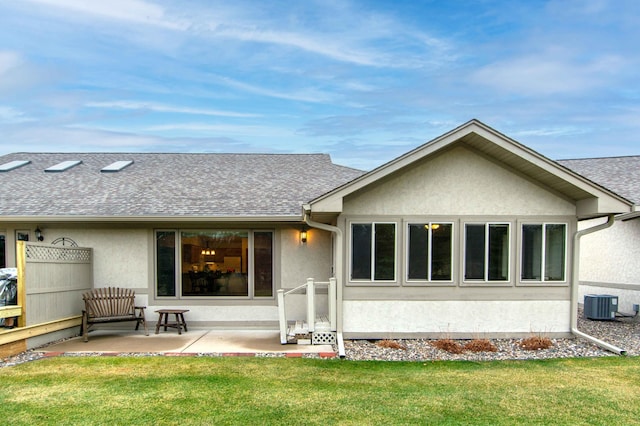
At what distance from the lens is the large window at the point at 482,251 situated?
8.41 m

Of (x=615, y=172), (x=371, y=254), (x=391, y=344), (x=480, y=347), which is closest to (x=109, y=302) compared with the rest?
(x=371, y=254)

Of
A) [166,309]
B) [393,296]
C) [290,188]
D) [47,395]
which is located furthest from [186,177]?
[47,395]

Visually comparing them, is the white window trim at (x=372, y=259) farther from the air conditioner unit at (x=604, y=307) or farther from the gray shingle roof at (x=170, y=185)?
the air conditioner unit at (x=604, y=307)

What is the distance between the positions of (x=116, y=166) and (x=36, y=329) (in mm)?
6038

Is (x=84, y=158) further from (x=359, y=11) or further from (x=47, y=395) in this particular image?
(x=47, y=395)

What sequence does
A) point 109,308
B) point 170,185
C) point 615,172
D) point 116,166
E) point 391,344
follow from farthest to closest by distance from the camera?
1. point 615,172
2. point 116,166
3. point 170,185
4. point 109,308
5. point 391,344

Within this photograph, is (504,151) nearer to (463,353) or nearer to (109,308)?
(463,353)

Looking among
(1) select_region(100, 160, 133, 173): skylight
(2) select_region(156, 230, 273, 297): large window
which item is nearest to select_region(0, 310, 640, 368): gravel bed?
(2) select_region(156, 230, 273, 297): large window

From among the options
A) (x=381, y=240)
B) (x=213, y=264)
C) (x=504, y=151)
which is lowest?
(x=213, y=264)

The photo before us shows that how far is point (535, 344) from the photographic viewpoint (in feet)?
25.8

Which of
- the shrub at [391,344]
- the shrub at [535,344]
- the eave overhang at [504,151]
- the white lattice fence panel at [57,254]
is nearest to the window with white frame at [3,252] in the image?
the white lattice fence panel at [57,254]

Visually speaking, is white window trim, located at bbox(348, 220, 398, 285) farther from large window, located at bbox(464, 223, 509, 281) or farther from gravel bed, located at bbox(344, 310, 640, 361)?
large window, located at bbox(464, 223, 509, 281)

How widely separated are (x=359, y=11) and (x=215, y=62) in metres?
6.74

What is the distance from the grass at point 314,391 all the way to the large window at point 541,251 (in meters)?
1.84
